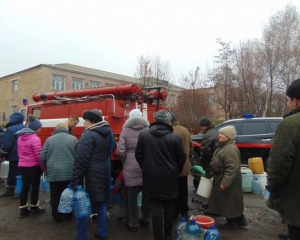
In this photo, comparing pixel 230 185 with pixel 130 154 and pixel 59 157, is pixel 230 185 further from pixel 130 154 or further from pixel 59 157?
pixel 59 157

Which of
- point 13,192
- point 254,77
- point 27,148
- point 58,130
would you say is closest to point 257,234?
point 58,130

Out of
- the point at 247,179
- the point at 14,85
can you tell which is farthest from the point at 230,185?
the point at 14,85

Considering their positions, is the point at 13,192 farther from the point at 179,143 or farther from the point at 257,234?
the point at 257,234

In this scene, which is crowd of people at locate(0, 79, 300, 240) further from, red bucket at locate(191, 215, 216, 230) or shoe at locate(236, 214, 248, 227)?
red bucket at locate(191, 215, 216, 230)

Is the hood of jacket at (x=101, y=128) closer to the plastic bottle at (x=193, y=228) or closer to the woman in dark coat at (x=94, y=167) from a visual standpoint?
the woman in dark coat at (x=94, y=167)

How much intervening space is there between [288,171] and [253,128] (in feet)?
21.9

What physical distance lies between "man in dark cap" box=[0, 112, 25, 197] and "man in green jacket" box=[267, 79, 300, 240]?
5.88 m

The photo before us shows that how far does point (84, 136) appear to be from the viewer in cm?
411

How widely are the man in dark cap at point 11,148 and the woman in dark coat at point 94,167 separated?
3.33m

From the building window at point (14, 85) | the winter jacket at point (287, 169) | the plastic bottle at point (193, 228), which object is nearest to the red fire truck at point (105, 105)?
the plastic bottle at point (193, 228)

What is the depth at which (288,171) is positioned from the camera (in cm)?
253

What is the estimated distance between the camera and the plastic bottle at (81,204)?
3.93 m

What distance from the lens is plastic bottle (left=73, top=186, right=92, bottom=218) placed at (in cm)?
393

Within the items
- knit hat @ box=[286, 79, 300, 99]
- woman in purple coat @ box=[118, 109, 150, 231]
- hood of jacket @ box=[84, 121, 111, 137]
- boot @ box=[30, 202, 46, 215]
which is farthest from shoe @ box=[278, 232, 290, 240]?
boot @ box=[30, 202, 46, 215]
